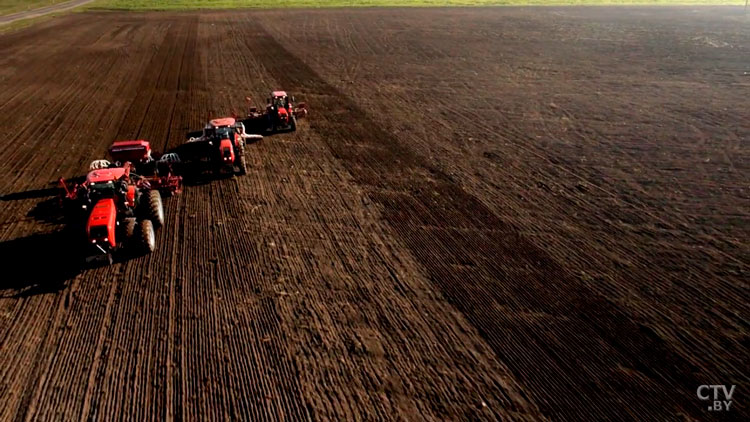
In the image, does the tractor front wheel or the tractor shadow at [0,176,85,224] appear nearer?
the tractor front wheel

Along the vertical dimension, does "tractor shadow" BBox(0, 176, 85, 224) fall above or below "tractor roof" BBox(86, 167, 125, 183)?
below

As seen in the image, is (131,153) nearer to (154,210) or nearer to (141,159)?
(141,159)

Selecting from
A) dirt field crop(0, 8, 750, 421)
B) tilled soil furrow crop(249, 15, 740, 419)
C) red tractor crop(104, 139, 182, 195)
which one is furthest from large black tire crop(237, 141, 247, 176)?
tilled soil furrow crop(249, 15, 740, 419)

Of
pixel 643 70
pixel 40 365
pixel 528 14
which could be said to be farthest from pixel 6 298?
pixel 528 14

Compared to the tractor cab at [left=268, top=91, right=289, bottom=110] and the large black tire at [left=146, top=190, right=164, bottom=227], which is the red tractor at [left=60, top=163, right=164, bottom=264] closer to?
the large black tire at [left=146, top=190, right=164, bottom=227]

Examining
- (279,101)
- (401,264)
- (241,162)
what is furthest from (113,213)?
(279,101)

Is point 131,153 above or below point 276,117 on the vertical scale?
below
